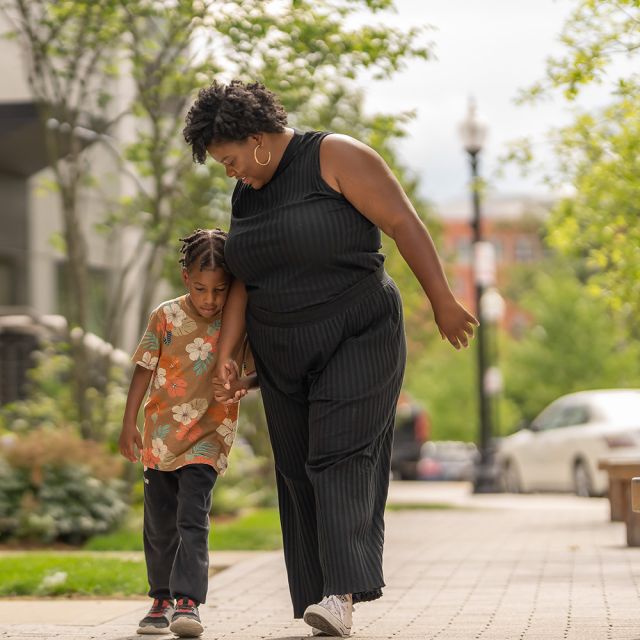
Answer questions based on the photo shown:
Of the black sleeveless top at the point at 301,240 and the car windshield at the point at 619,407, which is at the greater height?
the black sleeveless top at the point at 301,240

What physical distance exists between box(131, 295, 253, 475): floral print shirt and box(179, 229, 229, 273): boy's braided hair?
25cm

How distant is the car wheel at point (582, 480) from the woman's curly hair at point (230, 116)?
14846 mm

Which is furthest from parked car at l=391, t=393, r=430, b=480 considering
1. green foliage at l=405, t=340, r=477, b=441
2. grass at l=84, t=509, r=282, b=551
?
A: grass at l=84, t=509, r=282, b=551

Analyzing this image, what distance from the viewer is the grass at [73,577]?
7.45 m

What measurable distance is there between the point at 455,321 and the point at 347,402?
0.48 metres

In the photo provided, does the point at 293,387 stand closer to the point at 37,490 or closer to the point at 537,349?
the point at 37,490

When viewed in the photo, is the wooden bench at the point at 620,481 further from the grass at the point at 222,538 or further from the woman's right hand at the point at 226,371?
the woman's right hand at the point at 226,371

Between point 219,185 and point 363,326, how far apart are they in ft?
24.9

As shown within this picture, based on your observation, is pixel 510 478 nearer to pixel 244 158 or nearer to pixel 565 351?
pixel 244 158

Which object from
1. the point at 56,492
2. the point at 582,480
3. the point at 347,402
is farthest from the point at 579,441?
the point at 347,402

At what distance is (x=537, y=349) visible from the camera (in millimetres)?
50500

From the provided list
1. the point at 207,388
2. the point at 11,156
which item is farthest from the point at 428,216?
the point at 207,388

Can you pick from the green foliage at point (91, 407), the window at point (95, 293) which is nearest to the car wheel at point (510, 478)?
the window at point (95, 293)

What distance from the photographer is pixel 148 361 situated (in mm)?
5844
